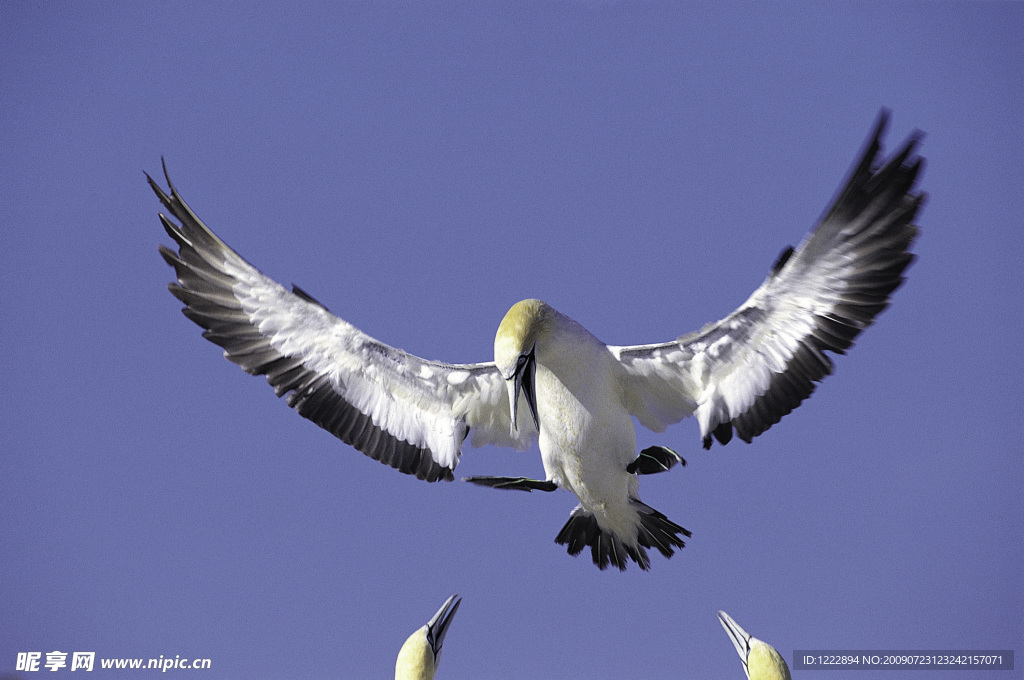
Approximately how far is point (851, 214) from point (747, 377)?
1.49m

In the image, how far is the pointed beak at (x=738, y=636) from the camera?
32.3 ft

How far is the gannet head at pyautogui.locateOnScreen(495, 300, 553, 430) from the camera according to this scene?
7.54 meters

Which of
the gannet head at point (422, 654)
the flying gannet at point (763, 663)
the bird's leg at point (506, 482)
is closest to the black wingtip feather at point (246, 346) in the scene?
the bird's leg at point (506, 482)

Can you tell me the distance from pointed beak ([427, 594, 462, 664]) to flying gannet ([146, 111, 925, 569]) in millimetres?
1819

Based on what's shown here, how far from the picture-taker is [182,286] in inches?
360

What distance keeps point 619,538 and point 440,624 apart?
244 cm

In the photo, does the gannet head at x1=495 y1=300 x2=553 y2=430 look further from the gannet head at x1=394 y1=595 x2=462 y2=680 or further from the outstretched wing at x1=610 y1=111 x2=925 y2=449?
the gannet head at x1=394 y1=595 x2=462 y2=680

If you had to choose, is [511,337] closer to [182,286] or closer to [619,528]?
[619,528]

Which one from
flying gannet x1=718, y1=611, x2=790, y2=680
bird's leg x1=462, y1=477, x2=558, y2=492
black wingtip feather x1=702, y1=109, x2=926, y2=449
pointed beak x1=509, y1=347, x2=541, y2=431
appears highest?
black wingtip feather x1=702, y1=109, x2=926, y2=449

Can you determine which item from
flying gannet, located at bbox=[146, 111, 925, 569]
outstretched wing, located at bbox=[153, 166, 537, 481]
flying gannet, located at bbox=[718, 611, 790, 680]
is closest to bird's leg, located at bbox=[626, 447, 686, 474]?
flying gannet, located at bbox=[146, 111, 925, 569]

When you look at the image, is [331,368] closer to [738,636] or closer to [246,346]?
[246,346]

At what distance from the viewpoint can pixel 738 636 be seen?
397 inches

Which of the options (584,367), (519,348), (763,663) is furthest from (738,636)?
(519,348)

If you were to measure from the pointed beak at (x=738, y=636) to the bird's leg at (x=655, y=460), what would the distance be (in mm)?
2614
